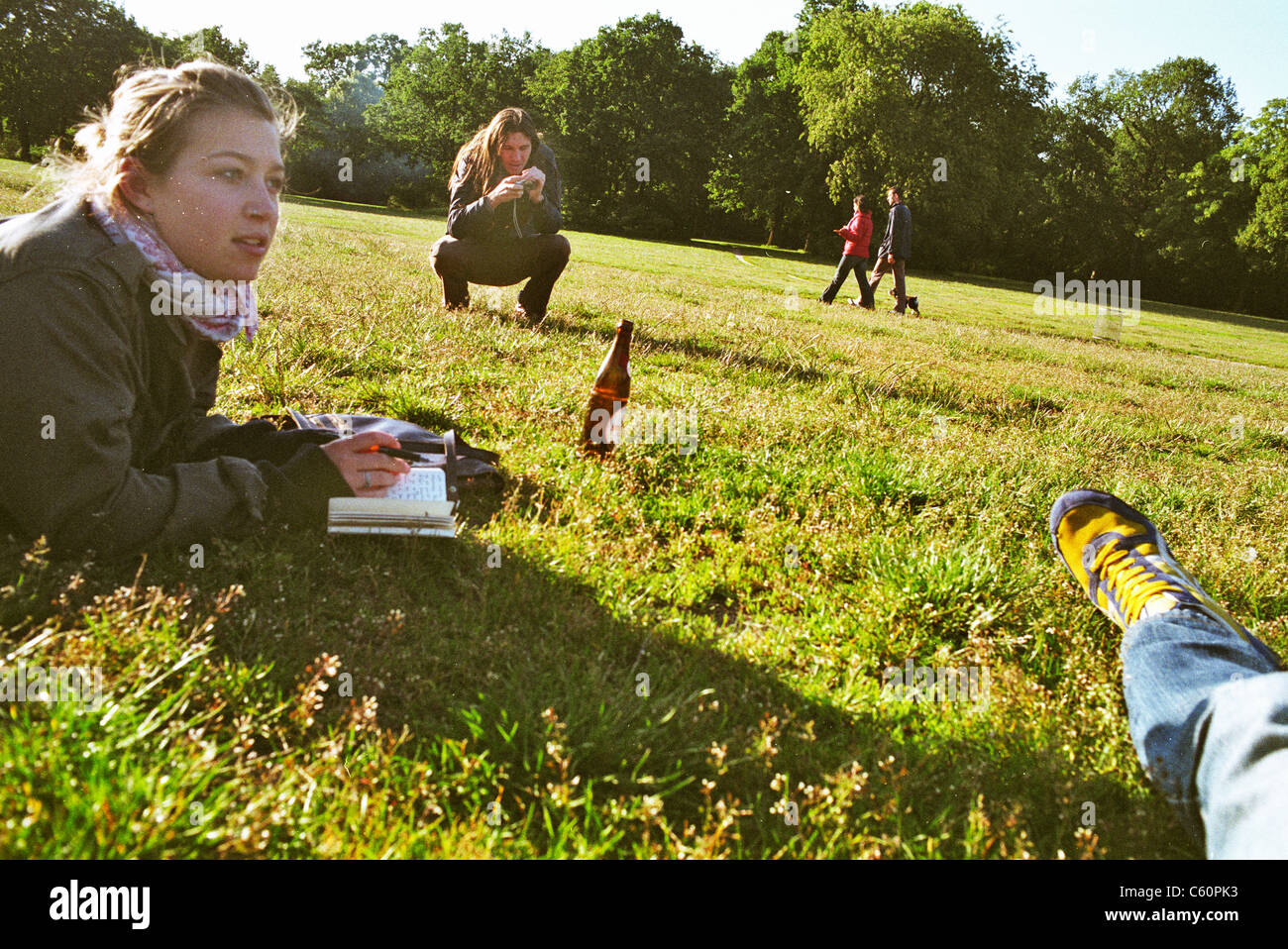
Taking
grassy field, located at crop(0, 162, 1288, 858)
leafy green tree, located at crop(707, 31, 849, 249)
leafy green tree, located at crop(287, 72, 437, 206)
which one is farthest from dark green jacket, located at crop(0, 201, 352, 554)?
leafy green tree, located at crop(287, 72, 437, 206)

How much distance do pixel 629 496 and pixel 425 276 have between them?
26.6 feet

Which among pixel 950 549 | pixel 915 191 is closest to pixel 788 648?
pixel 950 549

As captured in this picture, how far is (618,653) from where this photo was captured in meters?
2.52

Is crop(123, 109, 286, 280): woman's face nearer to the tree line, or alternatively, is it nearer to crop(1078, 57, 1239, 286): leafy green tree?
the tree line

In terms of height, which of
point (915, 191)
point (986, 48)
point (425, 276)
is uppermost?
point (986, 48)

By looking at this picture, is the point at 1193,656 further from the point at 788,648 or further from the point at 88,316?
the point at 88,316

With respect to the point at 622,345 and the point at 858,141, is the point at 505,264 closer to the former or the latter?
the point at 622,345

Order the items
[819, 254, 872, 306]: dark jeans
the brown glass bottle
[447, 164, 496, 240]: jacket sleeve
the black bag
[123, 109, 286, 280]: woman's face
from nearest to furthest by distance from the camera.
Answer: [123, 109, 286, 280]: woman's face, the black bag, the brown glass bottle, [447, 164, 496, 240]: jacket sleeve, [819, 254, 872, 306]: dark jeans

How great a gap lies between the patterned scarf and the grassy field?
2.71ft

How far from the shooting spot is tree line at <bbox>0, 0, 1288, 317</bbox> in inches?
1811

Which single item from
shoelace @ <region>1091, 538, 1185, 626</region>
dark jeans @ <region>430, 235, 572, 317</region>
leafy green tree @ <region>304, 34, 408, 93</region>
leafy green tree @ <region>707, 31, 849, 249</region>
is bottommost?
shoelace @ <region>1091, 538, 1185, 626</region>

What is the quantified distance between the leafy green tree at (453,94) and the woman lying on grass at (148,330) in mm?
63647

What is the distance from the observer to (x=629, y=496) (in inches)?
148

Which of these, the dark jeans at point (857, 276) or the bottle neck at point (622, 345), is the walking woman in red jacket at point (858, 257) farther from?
the bottle neck at point (622, 345)
